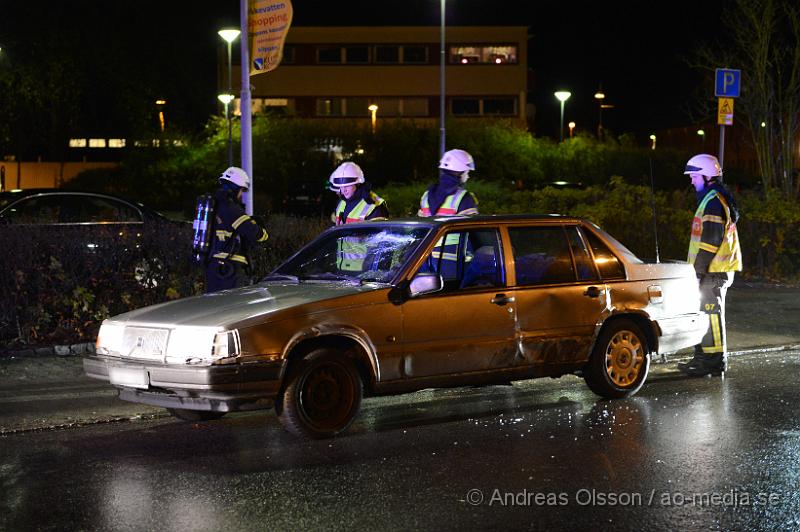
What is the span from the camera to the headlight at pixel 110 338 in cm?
786

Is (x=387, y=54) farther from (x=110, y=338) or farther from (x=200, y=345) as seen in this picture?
(x=200, y=345)

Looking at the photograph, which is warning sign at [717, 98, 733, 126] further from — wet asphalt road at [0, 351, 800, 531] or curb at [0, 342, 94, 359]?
curb at [0, 342, 94, 359]

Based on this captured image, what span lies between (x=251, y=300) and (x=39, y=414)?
81.4 inches

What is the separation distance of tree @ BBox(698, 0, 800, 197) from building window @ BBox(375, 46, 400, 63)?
4259cm

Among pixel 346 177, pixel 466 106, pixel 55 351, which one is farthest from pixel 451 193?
pixel 466 106

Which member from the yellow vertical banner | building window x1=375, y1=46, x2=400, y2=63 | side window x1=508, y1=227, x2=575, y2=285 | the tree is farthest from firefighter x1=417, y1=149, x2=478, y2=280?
building window x1=375, y1=46, x2=400, y2=63

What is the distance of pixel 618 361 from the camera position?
360 inches

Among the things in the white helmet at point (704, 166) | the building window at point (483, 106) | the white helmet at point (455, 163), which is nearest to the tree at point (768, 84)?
the white helmet at point (704, 166)

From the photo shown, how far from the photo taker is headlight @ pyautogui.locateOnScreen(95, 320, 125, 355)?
25.8 feet

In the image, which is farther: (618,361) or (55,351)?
(55,351)

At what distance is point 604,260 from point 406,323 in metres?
2.01

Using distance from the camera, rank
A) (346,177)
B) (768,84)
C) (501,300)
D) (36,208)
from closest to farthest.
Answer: (501,300)
(346,177)
(36,208)
(768,84)

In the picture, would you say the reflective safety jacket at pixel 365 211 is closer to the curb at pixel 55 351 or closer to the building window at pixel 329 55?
the curb at pixel 55 351

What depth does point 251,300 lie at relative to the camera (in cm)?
788
